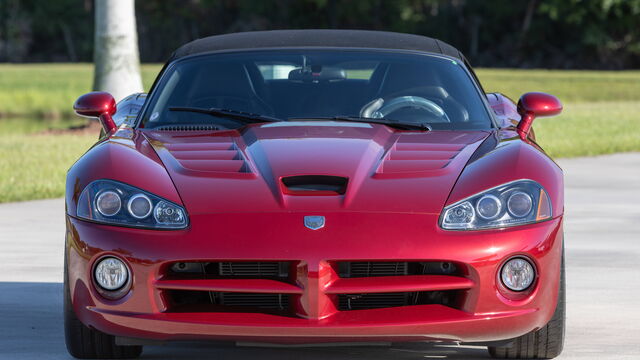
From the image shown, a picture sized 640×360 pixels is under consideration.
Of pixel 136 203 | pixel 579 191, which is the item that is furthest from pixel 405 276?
pixel 579 191

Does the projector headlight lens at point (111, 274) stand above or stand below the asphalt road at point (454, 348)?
above

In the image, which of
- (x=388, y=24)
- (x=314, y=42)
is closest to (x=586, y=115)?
(x=314, y=42)

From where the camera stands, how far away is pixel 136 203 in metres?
4.90

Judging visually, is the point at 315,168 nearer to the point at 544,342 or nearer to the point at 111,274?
the point at 111,274

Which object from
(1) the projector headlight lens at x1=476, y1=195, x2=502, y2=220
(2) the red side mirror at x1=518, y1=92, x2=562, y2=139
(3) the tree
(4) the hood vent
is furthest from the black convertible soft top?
(3) the tree

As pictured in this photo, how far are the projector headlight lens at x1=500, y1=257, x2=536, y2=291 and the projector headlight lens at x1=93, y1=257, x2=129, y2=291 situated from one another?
1368 millimetres

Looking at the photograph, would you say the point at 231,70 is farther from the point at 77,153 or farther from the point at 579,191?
the point at 77,153

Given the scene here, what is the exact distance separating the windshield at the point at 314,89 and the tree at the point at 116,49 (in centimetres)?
1227

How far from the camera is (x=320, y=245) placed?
468 cm

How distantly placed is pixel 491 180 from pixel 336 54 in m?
1.85

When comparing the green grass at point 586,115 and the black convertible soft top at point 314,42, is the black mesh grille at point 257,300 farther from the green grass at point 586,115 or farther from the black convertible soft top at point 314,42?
the green grass at point 586,115

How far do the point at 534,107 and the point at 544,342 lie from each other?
1.45 metres

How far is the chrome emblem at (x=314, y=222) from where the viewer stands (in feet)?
15.6

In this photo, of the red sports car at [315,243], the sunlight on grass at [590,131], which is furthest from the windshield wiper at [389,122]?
the sunlight on grass at [590,131]
